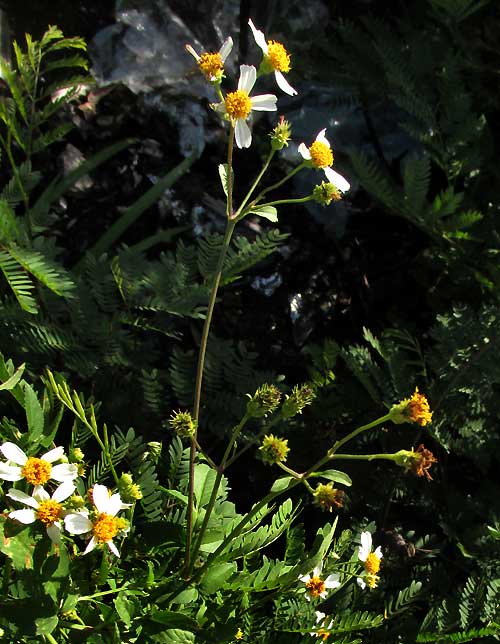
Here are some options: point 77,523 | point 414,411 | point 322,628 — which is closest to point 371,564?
point 322,628

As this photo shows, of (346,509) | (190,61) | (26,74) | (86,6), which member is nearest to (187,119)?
(190,61)

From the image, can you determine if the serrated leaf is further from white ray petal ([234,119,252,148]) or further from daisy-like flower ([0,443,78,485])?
daisy-like flower ([0,443,78,485])

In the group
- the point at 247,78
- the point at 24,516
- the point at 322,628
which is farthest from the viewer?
the point at 322,628

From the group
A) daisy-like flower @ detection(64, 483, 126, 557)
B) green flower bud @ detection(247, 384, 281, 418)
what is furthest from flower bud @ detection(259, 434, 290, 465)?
daisy-like flower @ detection(64, 483, 126, 557)

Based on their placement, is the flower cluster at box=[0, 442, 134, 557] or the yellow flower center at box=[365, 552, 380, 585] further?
the yellow flower center at box=[365, 552, 380, 585]

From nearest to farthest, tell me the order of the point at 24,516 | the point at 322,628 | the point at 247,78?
the point at 24,516, the point at 247,78, the point at 322,628

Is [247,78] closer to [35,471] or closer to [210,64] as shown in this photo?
[210,64]
